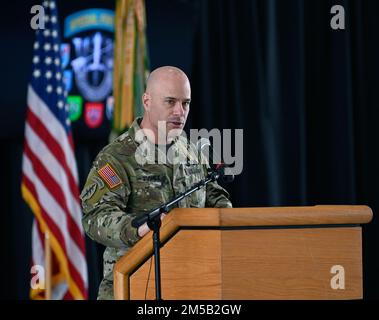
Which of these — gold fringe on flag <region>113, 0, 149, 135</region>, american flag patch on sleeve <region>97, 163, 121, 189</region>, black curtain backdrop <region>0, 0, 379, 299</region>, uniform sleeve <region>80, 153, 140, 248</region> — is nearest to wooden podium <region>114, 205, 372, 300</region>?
uniform sleeve <region>80, 153, 140, 248</region>

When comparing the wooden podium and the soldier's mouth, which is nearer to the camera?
the wooden podium

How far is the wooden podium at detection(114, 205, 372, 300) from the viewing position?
2.10m

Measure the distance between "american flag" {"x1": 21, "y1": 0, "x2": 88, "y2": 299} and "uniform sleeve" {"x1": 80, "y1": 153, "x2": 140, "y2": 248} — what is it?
1791mm

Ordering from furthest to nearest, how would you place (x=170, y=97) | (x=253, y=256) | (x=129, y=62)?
(x=129, y=62)
(x=170, y=97)
(x=253, y=256)

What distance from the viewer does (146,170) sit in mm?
2688

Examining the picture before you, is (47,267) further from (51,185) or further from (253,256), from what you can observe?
(253,256)

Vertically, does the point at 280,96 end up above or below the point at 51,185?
above

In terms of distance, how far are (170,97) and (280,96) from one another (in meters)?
2.28

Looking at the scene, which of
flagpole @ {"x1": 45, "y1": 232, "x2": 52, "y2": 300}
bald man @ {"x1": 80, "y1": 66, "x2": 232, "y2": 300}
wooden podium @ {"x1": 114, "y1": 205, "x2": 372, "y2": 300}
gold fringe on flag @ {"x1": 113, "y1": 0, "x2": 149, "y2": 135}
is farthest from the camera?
gold fringe on flag @ {"x1": 113, "y1": 0, "x2": 149, "y2": 135}

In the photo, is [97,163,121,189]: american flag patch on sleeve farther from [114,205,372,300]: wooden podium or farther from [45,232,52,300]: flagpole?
[45,232,52,300]: flagpole

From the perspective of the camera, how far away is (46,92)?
14.6ft

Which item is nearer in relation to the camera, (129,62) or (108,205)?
(108,205)

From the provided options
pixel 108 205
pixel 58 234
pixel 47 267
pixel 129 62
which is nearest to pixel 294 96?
pixel 129 62

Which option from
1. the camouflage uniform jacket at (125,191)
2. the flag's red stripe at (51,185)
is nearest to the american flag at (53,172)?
the flag's red stripe at (51,185)
